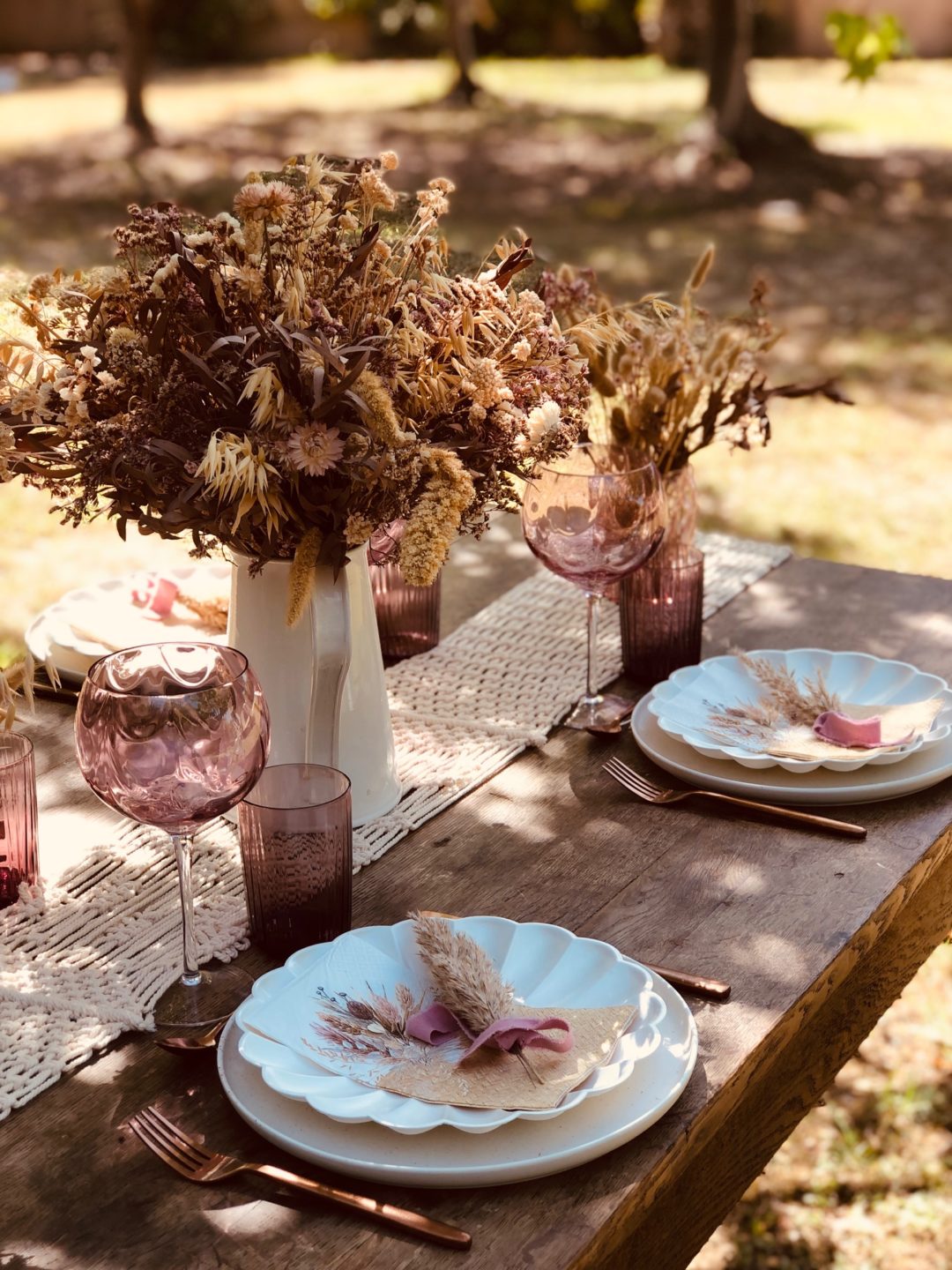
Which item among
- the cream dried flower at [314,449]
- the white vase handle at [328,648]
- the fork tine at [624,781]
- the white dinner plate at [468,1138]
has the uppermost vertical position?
the cream dried flower at [314,449]

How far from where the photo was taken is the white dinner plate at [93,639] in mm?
1919

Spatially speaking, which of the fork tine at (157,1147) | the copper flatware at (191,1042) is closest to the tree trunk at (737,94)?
the copper flatware at (191,1042)

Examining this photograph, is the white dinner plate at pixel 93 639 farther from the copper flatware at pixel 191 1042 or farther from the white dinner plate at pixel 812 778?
the copper flatware at pixel 191 1042

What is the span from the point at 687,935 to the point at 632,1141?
0.30m

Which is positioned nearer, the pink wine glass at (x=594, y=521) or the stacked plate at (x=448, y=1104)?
the stacked plate at (x=448, y=1104)

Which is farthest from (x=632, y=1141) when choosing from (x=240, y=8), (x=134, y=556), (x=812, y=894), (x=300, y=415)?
(x=240, y=8)

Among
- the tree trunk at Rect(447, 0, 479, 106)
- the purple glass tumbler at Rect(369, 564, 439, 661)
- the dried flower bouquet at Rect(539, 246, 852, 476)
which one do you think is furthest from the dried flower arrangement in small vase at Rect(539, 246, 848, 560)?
the tree trunk at Rect(447, 0, 479, 106)

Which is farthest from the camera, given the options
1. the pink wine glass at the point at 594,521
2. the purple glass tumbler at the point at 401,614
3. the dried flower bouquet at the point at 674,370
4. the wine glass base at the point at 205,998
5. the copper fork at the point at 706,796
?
the purple glass tumbler at the point at 401,614

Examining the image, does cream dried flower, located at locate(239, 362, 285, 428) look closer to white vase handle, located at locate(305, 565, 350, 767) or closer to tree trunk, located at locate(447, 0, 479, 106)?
white vase handle, located at locate(305, 565, 350, 767)

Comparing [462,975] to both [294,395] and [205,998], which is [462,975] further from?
[294,395]

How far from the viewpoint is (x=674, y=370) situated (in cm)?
191

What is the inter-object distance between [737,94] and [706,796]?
9.51 m

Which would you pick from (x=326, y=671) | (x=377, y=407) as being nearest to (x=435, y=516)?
(x=377, y=407)

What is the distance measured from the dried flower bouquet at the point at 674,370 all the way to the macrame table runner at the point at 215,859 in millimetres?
292
